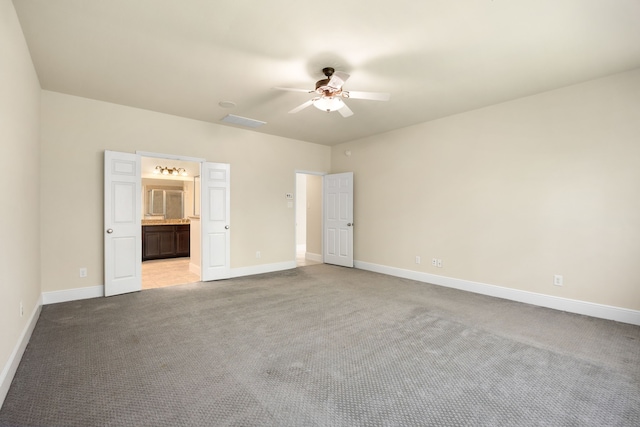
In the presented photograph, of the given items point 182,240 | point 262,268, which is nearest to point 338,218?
point 262,268

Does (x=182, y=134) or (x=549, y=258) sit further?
(x=182, y=134)

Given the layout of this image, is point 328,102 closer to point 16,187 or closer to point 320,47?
point 320,47

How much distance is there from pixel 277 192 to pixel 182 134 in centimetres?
200

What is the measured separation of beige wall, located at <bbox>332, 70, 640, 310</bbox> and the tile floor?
298 cm

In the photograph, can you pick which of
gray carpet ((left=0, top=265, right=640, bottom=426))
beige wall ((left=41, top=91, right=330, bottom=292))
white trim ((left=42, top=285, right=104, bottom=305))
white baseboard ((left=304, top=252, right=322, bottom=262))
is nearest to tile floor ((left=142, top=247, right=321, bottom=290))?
white baseboard ((left=304, top=252, right=322, bottom=262))

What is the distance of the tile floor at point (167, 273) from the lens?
5058mm

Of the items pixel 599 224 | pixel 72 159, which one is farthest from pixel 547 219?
pixel 72 159

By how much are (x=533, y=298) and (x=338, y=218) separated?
3.67 metres

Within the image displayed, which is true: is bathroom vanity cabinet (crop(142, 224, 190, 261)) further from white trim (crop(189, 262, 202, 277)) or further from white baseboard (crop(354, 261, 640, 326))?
white baseboard (crop(354, 261, 640, 326))

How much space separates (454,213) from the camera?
4723 mm

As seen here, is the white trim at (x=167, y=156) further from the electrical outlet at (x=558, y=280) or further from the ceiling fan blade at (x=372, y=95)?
the electrical outlet at (x=558, y=280)

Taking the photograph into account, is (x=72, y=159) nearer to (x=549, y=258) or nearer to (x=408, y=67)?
(x=408, y=67)

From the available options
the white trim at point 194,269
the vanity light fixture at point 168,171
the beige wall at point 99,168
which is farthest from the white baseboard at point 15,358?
the vanity light fixture at point 168,171

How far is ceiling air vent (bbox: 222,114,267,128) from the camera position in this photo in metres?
→ 4.80
